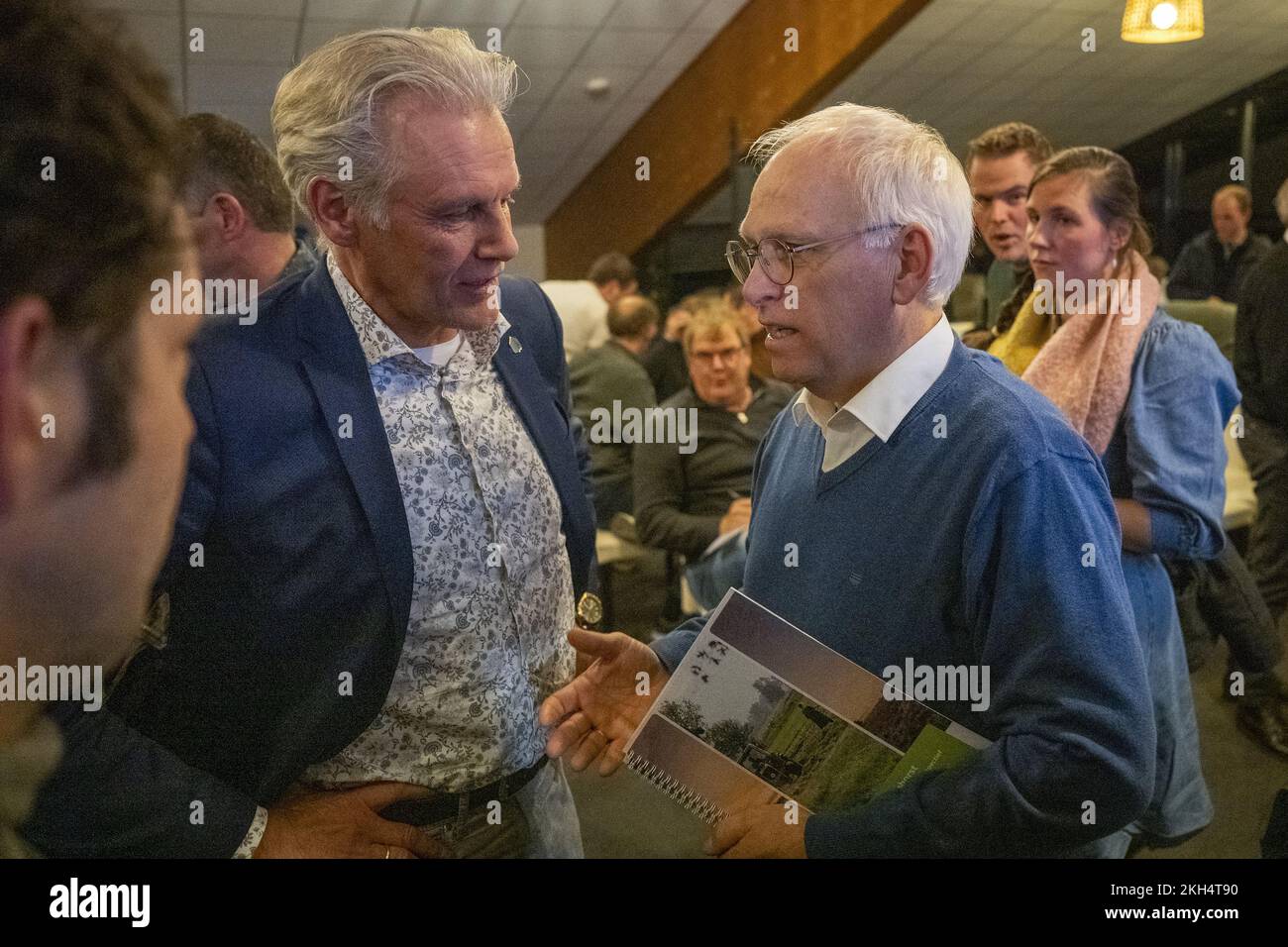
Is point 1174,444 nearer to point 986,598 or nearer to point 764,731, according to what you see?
point 986,598

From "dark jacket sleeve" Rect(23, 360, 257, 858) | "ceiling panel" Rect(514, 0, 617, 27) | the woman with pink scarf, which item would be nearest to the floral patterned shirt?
"dark jacket sleeve" Rect(23, 360, 257, 858)

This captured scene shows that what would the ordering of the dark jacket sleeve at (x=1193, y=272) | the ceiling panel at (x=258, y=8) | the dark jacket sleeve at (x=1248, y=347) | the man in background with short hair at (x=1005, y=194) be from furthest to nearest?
the dark jacket sleeve at (x=1193, y=272) < the dark jacket sleeve at (x=1248, y=347) < the man in background with short hair at (x=1005, y=194) < the ceiling panel at (x=258, y=8)

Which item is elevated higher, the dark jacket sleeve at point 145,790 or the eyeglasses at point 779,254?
the eyeglasses at point 779,254

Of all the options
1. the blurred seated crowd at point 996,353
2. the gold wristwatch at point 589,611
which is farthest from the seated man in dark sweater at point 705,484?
the gold wristwatch at point 589,611

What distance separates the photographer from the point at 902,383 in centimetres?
121

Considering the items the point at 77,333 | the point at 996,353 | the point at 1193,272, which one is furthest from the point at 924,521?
the point at 1193,272

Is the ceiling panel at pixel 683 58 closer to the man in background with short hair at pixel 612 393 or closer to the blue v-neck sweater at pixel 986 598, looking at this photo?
the man in background with short hair at pixel 612 393

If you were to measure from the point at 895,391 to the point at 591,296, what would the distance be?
1.43m

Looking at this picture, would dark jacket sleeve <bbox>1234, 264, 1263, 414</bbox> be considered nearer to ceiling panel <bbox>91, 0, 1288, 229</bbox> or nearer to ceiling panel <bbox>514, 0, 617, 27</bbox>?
ceiling panel <bbox>91, 0, 1288, 229</bbox>

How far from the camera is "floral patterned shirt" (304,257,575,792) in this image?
123 centimetres

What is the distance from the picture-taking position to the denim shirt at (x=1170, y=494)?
5.10 ft

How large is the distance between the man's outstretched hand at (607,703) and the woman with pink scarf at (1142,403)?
75 cm
